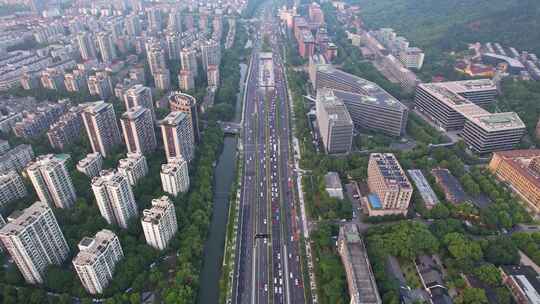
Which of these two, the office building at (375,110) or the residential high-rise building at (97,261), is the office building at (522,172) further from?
the residential high-rise building at (97,261)

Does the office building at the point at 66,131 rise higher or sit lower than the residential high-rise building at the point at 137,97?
lower

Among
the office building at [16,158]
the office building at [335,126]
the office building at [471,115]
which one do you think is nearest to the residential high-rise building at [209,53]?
the office building at [335,126]

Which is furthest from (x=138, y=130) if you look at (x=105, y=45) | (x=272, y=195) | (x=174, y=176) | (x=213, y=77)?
(x=105, y=45)

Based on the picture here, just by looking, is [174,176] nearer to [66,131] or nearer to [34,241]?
[34,241]

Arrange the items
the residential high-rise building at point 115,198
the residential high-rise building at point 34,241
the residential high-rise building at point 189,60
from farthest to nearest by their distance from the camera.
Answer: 1. the residential high-rise building at point 189,60
2. the residential high-rise building at point 115,198
3. the residential high-rise building at point 34,241

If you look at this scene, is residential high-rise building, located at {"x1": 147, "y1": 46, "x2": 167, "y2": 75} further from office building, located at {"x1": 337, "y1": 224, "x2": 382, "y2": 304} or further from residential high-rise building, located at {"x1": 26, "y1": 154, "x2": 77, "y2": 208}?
office building, located at {"x1": 337, "y1": 224, "x2": 382, "y2": 304}

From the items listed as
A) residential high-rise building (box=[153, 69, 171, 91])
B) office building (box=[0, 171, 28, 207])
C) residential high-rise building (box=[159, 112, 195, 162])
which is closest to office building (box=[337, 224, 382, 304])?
residential high-rise building (box=[159, 112, 195, 162])

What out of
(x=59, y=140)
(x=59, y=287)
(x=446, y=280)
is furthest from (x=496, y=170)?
(x=59, y=140)
